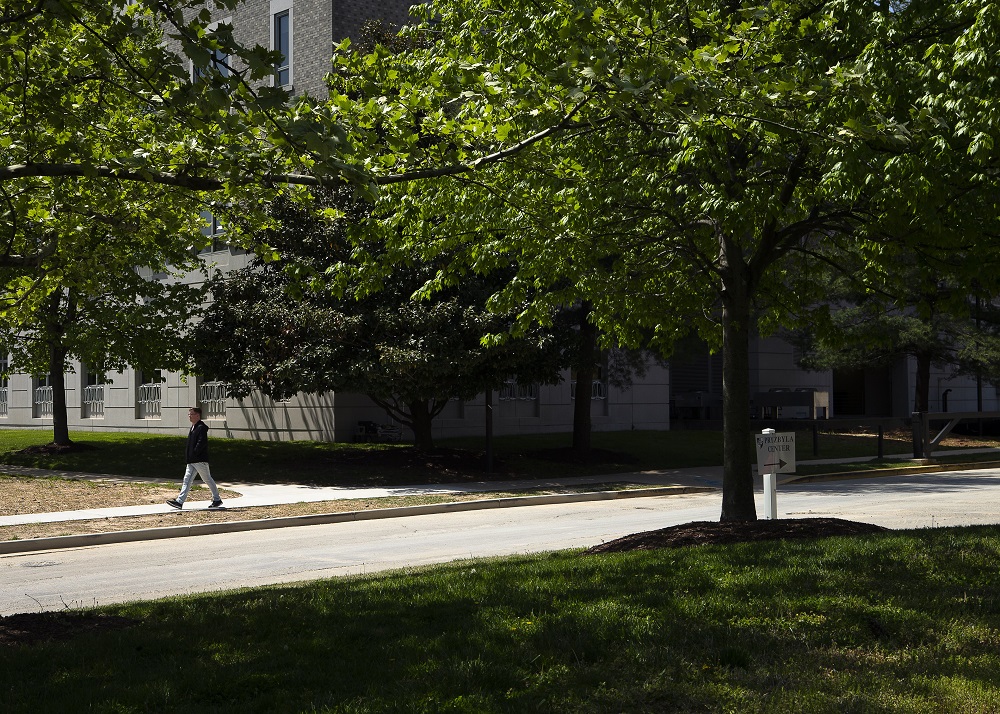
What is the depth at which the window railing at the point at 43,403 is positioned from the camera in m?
39.0

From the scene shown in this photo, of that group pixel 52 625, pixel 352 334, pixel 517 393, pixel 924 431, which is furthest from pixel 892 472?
pixel 52 625

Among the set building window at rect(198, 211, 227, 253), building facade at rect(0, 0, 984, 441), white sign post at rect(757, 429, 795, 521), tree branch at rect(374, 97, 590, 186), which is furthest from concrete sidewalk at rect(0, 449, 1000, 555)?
tree branch at rect(374, 97, 590, 186)

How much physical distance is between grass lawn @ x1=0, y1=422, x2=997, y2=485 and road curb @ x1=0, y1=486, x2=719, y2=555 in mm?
3898

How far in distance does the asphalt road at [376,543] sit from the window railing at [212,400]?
1763cm

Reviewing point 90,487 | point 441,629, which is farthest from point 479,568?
point 90,487

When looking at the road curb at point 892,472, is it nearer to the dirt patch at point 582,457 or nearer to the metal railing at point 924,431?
the metal railing at point 924,431

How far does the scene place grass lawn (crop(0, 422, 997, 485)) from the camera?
23.2m

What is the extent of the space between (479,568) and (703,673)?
13.8 feet

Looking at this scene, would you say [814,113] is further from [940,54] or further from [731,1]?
[731,1]

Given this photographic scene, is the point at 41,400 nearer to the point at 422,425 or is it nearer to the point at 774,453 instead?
the point at 422,425

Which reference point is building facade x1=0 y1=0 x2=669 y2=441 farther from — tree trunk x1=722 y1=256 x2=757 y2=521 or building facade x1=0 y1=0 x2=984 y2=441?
tree trunk x1=722 y1=256 x2=757 y2=521

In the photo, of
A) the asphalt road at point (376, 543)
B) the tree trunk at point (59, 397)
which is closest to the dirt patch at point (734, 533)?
the asphalt road at point (376, 543)

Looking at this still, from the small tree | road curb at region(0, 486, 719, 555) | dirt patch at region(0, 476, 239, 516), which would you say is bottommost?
road curb at region(0, 486, 719, 555)

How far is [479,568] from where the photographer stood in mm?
9164
